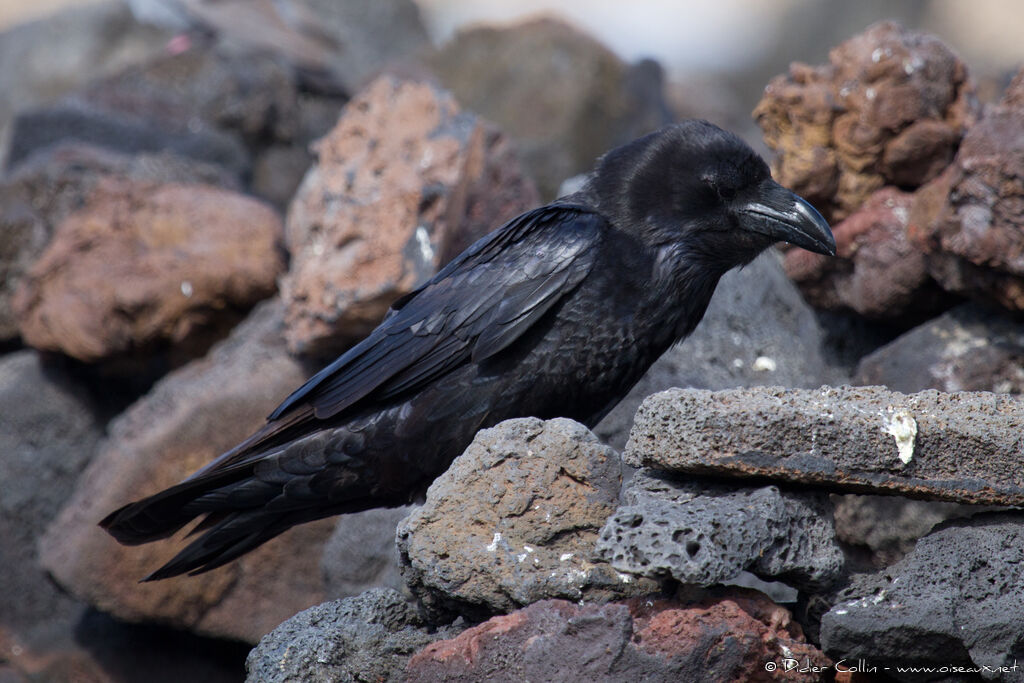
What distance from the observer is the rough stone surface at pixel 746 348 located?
14.4ft

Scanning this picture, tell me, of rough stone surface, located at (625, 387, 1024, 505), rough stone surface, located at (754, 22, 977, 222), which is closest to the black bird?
rough stone surface, located at (754, 22, 977, 222)

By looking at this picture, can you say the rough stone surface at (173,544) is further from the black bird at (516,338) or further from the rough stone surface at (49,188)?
the rough stone surface at (49,188)

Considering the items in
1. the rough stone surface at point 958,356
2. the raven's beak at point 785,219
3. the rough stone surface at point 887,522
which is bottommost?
the rough stone surface at point 887,522

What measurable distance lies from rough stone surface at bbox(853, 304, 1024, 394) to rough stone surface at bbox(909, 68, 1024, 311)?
0.13 meters

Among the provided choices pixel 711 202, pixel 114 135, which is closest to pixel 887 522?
pixel 711 202

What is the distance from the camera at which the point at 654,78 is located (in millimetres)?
8273

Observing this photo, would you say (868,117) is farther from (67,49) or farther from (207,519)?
(67,49)

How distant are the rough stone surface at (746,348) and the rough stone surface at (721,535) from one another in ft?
5.03

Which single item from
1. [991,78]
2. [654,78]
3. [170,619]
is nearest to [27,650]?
[170,619]

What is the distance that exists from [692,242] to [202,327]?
118 inches

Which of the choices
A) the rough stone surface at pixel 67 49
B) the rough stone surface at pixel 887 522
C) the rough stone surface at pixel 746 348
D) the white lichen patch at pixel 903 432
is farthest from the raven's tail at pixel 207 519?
the rough stone surface at pixel 67 49

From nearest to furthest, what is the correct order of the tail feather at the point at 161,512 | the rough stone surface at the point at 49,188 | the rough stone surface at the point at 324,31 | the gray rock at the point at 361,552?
the tail feather at the point at 161,512
the gray rock at the point at 361,552
the rough stone surface at the point at 49,188
the rough stone surface at the point at 324,31

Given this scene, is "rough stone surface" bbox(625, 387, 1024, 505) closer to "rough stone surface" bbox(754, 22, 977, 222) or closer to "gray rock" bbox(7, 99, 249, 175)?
"rough stone surface" bbox(754, 22, 977, 222)

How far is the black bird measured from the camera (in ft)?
11.6
